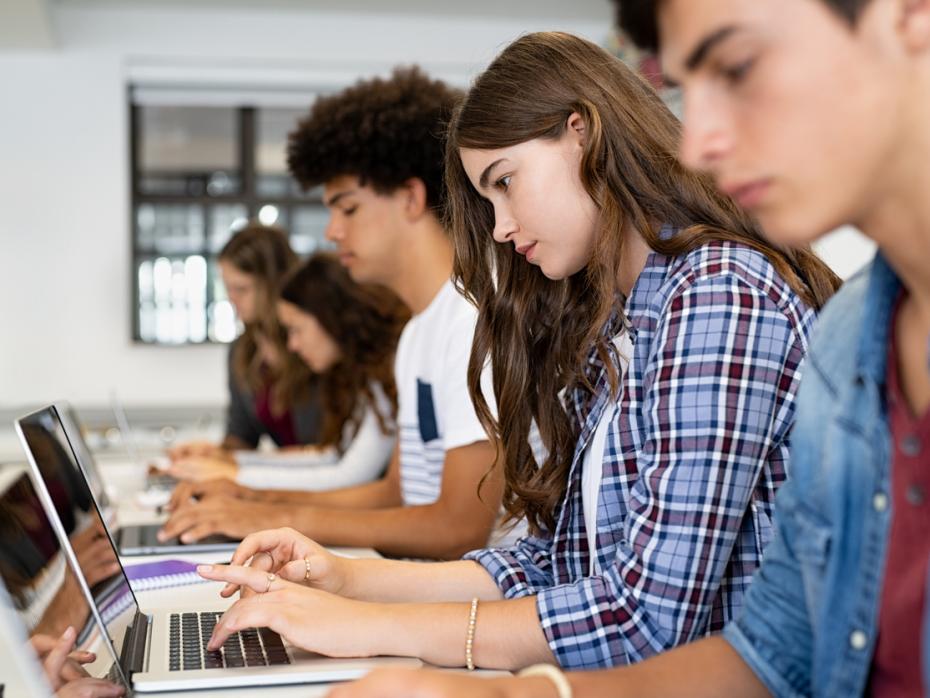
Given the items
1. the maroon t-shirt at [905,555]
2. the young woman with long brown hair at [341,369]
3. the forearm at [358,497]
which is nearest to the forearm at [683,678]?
the maroon t-shirt at [905,555]

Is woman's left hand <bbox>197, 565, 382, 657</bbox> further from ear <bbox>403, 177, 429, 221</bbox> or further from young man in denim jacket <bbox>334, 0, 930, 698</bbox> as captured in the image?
ear <bbox>403, 177, 429, 221</bbox>

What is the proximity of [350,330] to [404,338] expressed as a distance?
76 cm

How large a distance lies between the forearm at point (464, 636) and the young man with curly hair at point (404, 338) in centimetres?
64

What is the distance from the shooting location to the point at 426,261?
2.21 m

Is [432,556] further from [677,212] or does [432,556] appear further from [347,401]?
[347,401]

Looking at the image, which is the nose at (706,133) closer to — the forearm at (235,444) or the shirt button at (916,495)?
the shirt button at (916,495)

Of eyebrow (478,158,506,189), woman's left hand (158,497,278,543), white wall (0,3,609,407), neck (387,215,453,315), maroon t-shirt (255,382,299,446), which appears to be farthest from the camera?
white wall (0,3,609,407)

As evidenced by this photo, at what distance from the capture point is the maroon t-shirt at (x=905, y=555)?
2.55 ft

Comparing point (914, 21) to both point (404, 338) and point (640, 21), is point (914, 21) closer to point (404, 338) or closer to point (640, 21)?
point (640, 21)

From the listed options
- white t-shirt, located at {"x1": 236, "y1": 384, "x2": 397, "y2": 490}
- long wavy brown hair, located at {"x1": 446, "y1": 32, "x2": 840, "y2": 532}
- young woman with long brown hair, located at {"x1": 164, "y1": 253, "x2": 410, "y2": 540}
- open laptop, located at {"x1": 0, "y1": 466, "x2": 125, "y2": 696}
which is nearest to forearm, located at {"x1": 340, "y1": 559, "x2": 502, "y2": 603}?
long wavy brown hair, located at {"x1": 446, "y1": 32, "x2": 840, "y2": 532}

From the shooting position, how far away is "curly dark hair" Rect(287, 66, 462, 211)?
87.6 inches

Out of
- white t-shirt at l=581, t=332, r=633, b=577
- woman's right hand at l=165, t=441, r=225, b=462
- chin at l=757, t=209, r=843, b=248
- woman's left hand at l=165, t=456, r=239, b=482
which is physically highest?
chin at l=757, t=209, r=843, b=248

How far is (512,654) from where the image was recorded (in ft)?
3.78

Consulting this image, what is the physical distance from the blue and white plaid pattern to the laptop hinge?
0.43 m
